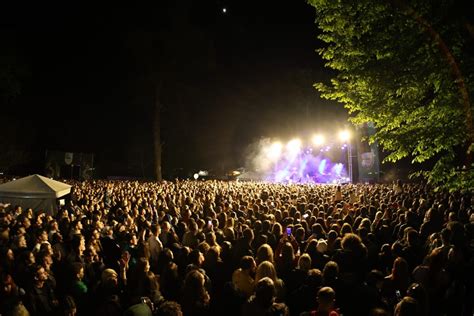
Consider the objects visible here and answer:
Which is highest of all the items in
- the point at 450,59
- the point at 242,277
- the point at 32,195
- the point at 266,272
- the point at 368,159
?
the point at 450,59

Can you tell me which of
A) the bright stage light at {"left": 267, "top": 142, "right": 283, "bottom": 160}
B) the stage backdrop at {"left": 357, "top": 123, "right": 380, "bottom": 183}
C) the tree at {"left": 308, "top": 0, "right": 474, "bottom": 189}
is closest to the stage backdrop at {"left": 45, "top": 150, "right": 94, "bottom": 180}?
the stage backdrop at {"left": 357, "top": 123, "right": 380, "bottom": 183}

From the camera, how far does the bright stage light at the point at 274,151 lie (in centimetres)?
4964

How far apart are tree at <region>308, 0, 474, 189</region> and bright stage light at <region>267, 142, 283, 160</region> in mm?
41549

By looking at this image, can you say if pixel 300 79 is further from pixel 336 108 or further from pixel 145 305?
pixel 145 305

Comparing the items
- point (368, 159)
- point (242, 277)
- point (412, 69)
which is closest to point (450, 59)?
point (412, 69)

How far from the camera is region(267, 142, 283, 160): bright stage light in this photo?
49.6m

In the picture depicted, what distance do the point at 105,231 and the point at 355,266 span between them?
5.84 meters

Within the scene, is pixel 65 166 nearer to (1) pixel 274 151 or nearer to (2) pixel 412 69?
(1) pixel 274 151

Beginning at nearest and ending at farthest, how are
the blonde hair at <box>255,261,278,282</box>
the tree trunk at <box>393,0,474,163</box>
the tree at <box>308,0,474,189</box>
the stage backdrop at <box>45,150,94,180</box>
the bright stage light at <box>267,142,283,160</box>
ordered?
the blonde hair at <box>255,261,278,282</box>
the tree trunk at <box>393,0,474,163</box>
the tree at <box>308,0,474,189</box>
the stage backdrop at <box>45,150,94,180</box>
the bright stage light at <box>267,142,283,160</box>

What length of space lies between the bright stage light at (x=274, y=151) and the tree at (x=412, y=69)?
41.5 meters

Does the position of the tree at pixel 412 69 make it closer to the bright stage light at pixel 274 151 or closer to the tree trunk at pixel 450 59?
the tree trunk at pixel 450 59

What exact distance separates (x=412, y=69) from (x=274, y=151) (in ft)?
144

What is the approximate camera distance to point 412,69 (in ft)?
22.1

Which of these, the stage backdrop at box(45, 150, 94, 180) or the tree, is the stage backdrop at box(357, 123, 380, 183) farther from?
the stage backdrop at box(45, 150, 94, 180)
